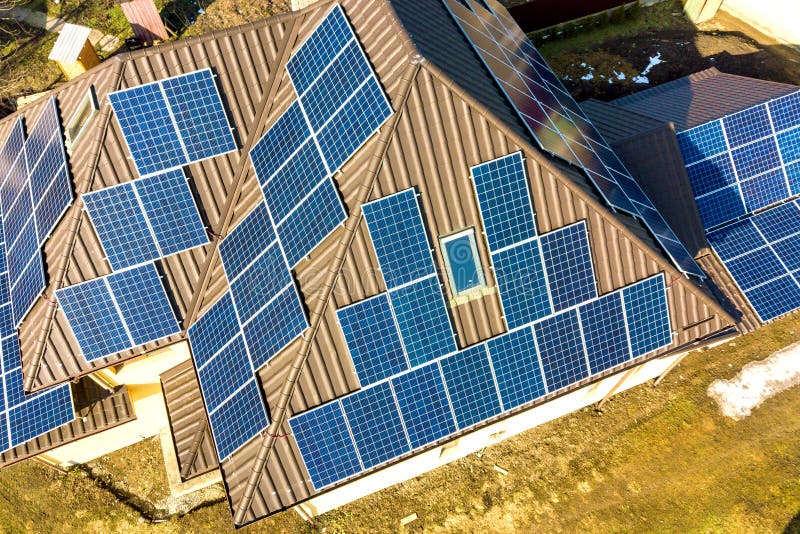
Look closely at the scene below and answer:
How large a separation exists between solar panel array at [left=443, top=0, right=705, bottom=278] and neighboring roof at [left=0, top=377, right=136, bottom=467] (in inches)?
826

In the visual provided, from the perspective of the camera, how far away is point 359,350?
17.8m

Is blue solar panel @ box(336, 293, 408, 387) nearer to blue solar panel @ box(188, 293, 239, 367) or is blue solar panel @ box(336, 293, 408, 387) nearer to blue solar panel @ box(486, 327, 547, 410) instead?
blue solar panel @ box(486, 327, 547, 410)

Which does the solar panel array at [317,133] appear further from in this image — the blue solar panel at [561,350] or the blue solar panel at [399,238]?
the blue solar panel at [561,350]

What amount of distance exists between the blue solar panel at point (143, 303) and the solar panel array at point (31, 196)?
3.06 metres

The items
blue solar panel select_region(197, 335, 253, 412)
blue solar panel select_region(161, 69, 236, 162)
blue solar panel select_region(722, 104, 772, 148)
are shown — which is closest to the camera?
blue solar panel select_region(197, 335, 253, 412)

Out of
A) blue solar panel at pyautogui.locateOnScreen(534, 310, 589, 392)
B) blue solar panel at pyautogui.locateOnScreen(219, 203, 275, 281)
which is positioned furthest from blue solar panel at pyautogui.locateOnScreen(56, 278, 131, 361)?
blue solar panel at pyautogui.locateOnScreen(534, 310, 589, 392)

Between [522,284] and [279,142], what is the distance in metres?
10.6

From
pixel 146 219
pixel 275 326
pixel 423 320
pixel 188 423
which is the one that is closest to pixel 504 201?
pixel 423 320

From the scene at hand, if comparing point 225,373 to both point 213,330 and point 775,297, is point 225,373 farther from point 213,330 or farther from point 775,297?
point 775,297

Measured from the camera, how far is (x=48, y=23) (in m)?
38.2

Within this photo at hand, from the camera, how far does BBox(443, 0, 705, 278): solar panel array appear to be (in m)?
19.1

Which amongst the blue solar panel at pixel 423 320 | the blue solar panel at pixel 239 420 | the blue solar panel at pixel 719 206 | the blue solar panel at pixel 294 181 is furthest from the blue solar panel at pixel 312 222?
the blue solar panel at pixel 719 206

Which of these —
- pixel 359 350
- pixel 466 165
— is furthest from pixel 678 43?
pixel 359 350

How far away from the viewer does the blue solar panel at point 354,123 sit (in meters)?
17.3
